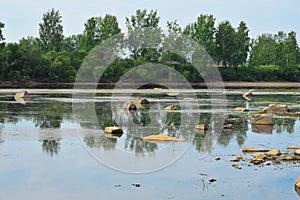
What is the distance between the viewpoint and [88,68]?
286ft

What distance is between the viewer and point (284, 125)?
992 inches

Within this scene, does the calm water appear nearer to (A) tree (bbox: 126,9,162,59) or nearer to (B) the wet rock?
(B) the wet rock

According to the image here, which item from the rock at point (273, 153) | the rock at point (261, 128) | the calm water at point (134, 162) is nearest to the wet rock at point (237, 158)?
the calm water at point (134, 162)

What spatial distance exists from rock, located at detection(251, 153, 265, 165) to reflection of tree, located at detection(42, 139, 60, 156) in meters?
6.17

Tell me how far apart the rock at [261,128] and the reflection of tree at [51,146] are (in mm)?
8647

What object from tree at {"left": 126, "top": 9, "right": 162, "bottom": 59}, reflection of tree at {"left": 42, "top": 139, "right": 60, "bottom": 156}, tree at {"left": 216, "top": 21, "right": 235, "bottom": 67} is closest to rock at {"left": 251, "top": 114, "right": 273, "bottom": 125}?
reflection of tree at {"left": 42, "top": 139, "right": 60, "bottom": 156}

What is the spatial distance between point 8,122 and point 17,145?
703 centimetres

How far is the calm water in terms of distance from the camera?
12.6 m

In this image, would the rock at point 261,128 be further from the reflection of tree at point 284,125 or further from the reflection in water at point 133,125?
the reflection of tree at point 284,125

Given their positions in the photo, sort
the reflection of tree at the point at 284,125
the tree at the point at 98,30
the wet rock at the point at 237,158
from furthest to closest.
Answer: the tree at the point at 98,30 → the reflection of tree at the point at 284,125 → the wet rock at the point at 237,158

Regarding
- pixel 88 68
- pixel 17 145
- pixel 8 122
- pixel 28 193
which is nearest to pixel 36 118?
pixel 8 122

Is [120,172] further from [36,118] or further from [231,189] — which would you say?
[36,118]

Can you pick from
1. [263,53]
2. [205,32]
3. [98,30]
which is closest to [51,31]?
[98,30]

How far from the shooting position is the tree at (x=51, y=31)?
105 metres
